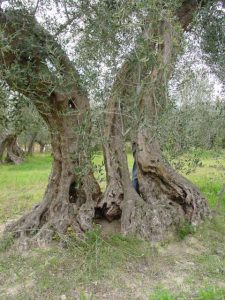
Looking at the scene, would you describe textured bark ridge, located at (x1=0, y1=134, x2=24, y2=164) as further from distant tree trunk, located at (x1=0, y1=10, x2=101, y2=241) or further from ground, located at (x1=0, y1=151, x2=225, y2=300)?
ground, located at (x1=0, y1=151, x2=225, y2=300)

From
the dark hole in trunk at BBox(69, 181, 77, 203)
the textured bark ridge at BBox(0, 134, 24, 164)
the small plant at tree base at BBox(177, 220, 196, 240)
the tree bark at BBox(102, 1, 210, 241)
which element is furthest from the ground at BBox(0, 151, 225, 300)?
the textured bark ridge at BBox(0, 134, 24, 164)

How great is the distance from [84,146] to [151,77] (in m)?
1.32

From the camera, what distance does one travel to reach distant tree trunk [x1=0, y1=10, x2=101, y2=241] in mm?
4332

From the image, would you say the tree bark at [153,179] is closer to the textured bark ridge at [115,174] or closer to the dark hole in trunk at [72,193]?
the textured bark ridge at [115,174]

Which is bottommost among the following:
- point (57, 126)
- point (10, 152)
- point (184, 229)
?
point (184, 229)

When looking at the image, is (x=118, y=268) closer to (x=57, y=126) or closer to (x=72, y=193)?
(x=72, y=193)

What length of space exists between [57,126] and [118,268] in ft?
8.01

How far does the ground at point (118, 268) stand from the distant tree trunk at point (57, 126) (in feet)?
1.08

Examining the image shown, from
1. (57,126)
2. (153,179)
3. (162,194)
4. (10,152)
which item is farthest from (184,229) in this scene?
(10,152)

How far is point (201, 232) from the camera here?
5.48 metres

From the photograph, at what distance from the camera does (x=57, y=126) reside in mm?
5352

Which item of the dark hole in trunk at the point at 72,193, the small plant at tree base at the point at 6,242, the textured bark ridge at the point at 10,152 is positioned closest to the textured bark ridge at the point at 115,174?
the dark hole in trunk at the point at 72,193

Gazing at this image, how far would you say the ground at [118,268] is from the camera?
3.76 meters

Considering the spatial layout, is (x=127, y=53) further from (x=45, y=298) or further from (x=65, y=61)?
(x=45, y=298)
